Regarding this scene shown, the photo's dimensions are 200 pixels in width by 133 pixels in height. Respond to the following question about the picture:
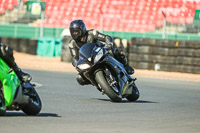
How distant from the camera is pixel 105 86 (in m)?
9.17

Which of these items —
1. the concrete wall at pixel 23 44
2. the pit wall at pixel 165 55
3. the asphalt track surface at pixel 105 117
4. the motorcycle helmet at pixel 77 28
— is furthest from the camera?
the concrete wall at pixel 23 44

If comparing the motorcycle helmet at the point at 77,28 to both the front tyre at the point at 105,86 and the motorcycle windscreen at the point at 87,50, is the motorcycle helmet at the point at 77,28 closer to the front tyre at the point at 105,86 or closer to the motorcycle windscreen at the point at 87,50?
the motorcycle windscreen at the point at 87,50

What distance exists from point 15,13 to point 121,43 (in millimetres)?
7420

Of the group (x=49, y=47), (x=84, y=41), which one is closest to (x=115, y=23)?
(x=49, y=47)

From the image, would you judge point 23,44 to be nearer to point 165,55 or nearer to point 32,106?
point 165,55

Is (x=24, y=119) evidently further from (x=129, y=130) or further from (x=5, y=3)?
(x=5, y=3)

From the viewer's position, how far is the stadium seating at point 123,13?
24859mm

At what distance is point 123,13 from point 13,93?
1984 cm

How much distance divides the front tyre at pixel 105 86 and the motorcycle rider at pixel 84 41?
2.11ft

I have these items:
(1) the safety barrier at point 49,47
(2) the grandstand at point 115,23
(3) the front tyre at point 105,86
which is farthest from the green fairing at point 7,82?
(1) the safety barrier at point 49,47

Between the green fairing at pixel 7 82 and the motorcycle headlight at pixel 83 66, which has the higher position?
the green fairing at pixel 7 82

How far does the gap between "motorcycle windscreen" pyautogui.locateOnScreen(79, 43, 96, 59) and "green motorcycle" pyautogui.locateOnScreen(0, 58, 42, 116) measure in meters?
2.71

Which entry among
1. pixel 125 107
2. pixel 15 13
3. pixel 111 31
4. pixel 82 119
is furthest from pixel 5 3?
pixel 82 119

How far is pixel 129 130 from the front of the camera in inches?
238
